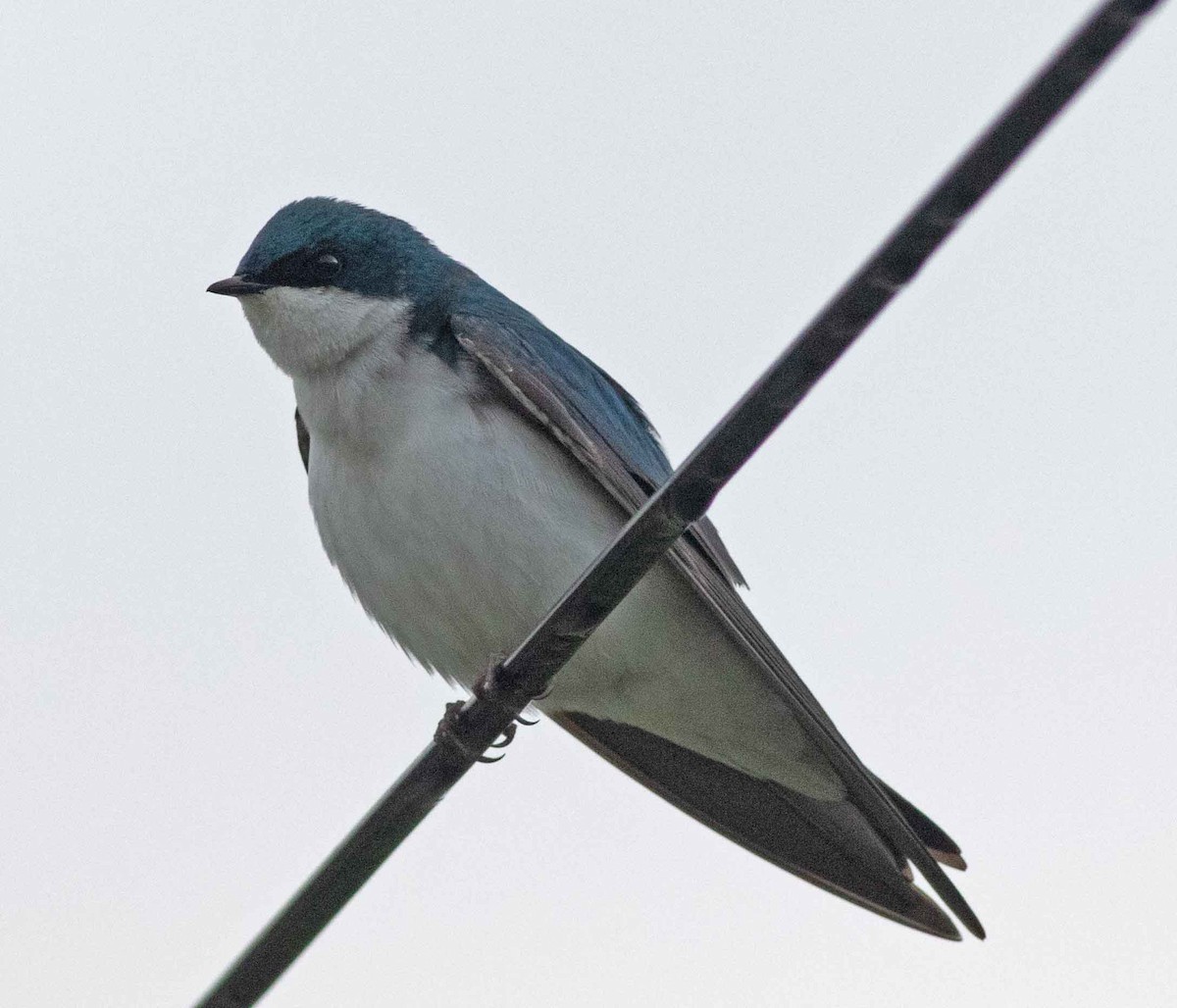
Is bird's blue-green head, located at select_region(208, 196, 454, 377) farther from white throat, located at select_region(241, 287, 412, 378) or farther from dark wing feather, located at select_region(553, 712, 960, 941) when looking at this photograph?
dark wing feather, located at select_region(553, 712, 960, 941)

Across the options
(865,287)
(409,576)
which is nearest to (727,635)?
(409,576)

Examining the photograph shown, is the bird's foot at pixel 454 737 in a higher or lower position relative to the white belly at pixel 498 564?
lower

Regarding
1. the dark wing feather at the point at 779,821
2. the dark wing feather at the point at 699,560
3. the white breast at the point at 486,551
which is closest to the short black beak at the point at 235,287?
the white breast at the point at 486,551

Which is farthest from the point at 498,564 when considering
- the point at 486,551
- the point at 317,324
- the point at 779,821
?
the point at 779,821

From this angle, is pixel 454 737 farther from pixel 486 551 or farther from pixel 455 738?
pixel 486 551

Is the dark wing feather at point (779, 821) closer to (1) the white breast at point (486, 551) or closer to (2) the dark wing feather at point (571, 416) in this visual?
(1) the white breast at point (486, 551)
